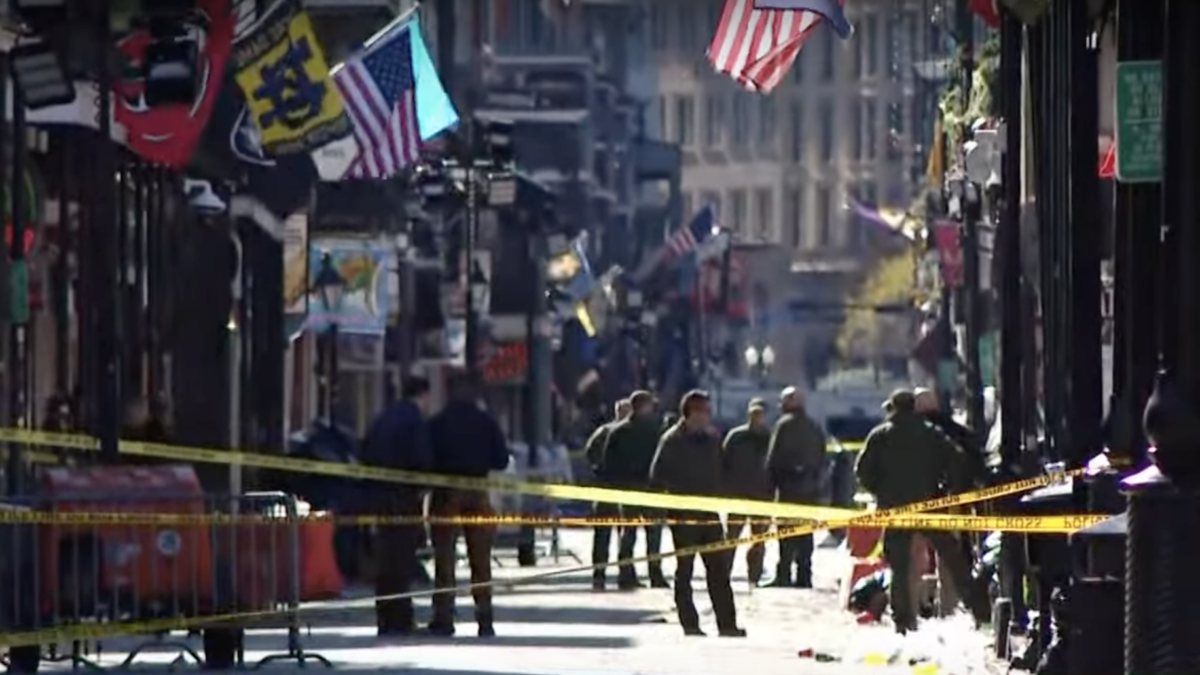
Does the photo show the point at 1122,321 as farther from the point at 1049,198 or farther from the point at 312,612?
the point at 312,612

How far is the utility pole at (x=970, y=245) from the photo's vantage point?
130 feet

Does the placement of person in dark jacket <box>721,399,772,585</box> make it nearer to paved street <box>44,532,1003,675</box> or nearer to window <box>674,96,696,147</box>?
paved street <box>44,532,1003,675</box>

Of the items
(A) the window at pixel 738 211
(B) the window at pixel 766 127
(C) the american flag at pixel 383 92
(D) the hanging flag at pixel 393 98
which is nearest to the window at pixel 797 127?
(B) the window at pixel 766 127

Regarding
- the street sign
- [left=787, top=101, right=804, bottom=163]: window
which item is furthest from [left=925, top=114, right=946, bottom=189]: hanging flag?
[left=787, top=101, right=804, bottom=163]: window

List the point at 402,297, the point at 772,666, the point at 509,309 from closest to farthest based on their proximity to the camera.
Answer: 1. the point at 772,666
2. the point at 402,297
3. the point at 509,309

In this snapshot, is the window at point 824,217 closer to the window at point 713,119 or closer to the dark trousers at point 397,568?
the window at point 713,119

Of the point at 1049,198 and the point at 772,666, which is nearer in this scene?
the point at 772,666

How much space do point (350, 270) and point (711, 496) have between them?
71.6ft

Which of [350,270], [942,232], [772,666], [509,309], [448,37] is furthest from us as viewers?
[509,309]

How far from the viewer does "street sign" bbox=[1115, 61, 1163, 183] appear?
2098cm

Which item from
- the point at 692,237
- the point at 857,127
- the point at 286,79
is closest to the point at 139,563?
the point at 286,79

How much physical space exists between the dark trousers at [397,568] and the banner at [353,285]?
19.7m

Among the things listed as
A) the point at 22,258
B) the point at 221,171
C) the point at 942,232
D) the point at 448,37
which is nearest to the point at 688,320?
the point at 448,37

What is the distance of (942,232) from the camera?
184 ft
